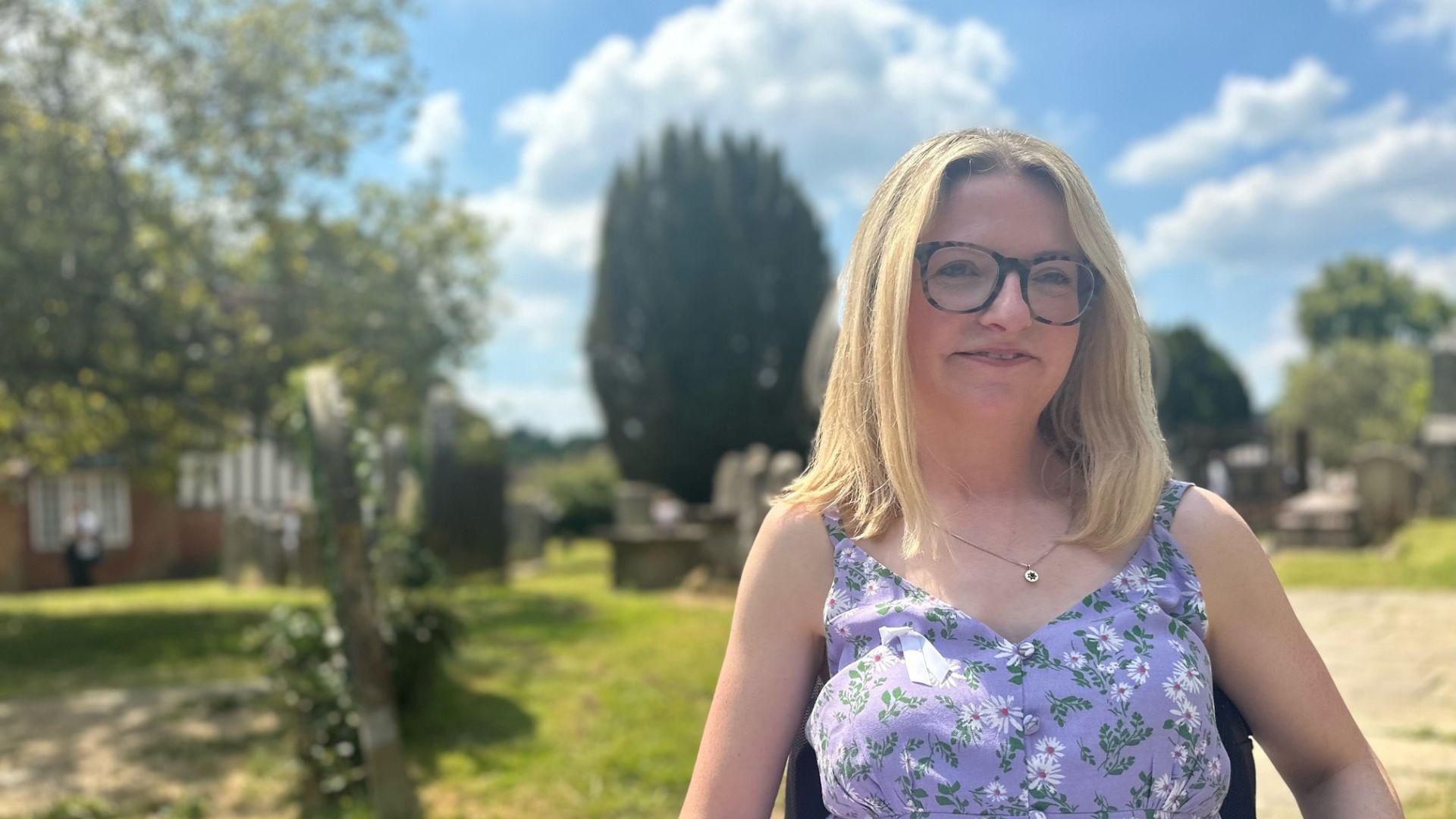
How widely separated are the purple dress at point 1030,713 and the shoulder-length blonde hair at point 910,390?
139 millimetres

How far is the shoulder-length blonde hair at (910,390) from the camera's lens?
1.72 m

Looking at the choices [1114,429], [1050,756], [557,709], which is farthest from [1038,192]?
[557,709]

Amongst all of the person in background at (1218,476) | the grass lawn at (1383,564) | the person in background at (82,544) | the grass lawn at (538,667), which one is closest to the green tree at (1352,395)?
the person in background at (1218,476)

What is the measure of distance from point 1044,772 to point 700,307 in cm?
2901

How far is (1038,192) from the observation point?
1.75 m

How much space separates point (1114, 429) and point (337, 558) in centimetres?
430

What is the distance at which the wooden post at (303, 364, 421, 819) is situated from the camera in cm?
512

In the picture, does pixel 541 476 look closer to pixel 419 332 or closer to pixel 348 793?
pixel 419 332

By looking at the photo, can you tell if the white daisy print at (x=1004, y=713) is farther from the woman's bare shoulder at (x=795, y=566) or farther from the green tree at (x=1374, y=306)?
the green tree at (x=1374, y=306)

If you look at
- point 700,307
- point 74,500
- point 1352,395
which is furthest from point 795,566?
point 1352,395

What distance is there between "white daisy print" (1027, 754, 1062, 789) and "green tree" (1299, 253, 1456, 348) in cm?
6923

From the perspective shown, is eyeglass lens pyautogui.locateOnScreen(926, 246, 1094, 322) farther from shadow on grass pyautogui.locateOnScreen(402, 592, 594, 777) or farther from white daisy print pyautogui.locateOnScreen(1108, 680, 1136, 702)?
shadow on grass pyautogui.locateOnScreen(402, 592, 594, 777)

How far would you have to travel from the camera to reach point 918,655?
160 centimetres

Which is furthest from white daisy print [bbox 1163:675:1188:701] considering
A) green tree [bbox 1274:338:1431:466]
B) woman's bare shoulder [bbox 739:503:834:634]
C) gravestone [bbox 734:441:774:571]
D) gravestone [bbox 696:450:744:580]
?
green tree [bbox 1274:338:1431:466]
